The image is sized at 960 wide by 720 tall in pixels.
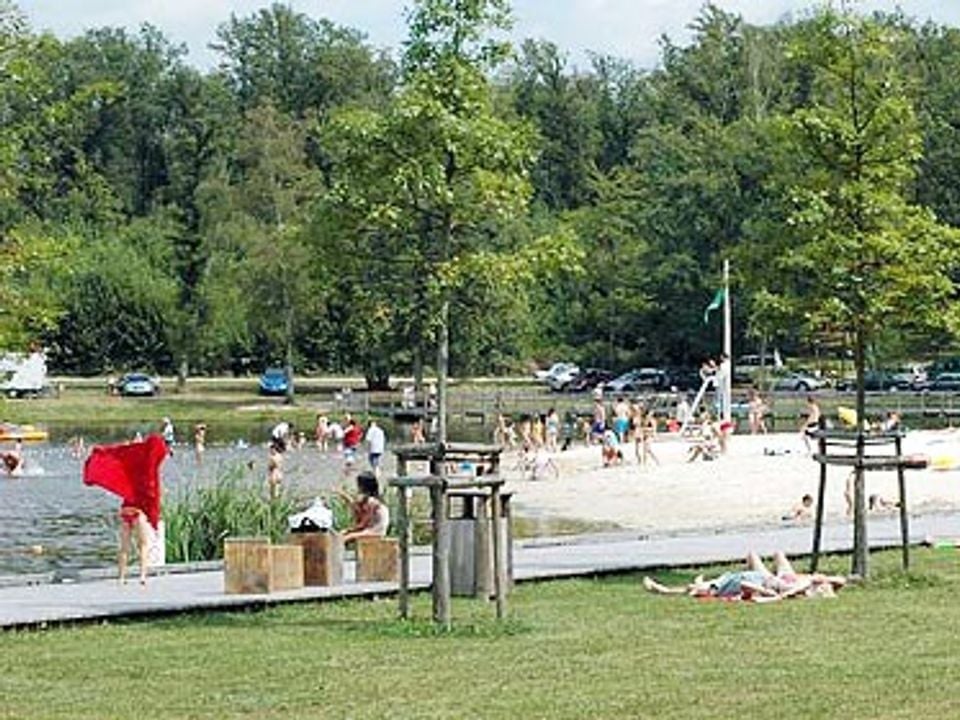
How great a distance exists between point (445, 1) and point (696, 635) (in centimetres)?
616

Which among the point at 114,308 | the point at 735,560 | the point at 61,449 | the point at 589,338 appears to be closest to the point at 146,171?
the point at 114,308

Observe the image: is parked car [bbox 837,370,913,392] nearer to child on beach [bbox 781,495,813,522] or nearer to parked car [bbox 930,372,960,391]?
parked car [bbox 930,372,960,391]

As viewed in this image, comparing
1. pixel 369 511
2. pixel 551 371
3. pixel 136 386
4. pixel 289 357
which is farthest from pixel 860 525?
pixel 551 371

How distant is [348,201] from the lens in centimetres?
1930

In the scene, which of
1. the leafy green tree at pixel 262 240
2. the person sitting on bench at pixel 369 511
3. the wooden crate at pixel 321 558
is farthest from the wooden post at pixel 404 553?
the leafy green tree at pixel 262 240

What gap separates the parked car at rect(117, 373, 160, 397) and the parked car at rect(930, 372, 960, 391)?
34.9 m

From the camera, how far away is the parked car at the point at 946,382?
89.6 meters

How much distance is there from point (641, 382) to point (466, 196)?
7905cm

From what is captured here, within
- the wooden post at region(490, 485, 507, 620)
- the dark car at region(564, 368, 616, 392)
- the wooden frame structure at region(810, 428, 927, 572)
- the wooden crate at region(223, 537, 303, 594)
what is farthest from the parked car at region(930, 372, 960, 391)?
the wooden post at region(490, 485, 507, 620)

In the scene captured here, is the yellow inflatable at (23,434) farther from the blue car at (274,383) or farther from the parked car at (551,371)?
the parked car at (551,371)

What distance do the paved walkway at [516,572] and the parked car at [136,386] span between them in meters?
68.8

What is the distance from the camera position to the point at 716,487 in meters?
47.7

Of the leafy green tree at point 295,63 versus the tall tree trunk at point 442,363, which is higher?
the leafy green tree at point 295,63

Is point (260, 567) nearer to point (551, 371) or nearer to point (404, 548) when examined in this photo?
point (404, 548)
